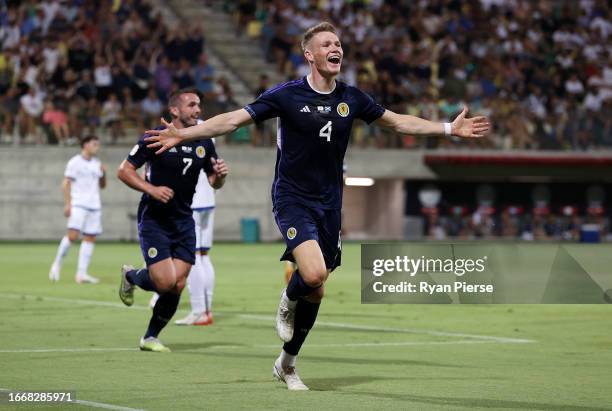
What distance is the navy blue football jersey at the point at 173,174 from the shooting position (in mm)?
12844

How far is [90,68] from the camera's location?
119 ft

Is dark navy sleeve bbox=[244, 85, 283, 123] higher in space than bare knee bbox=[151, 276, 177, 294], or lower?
higher

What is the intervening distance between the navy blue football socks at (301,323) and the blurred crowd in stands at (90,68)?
77.4 feet

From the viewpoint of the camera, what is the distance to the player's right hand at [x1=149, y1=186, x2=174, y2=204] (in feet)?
40.9

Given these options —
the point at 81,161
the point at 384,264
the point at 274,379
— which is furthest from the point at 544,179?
the point at 274,379

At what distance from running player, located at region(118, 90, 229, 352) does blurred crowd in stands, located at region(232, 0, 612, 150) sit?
24248 mm

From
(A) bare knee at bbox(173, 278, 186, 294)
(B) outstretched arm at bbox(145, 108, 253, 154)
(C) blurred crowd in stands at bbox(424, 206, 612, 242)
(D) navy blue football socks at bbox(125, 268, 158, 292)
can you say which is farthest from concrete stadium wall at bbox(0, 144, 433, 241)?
(B) outstretched arm at bbox(145, 108, 253, 154)

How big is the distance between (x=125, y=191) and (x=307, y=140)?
96.7ft

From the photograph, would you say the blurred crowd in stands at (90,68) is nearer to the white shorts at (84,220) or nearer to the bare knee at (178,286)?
the white shorts at (84,220)

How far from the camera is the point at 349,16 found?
1654 inches

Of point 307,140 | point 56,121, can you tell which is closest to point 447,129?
point 307,140

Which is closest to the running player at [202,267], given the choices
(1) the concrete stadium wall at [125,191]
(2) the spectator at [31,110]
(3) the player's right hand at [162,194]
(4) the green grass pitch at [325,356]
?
(4) the green grass pitch at [325,356]

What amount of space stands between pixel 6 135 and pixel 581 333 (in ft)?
77.0

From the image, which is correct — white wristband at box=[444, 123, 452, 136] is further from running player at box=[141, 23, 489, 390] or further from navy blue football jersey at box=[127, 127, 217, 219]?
navy blue football jersey at box=[127, 127, 217, 219]
